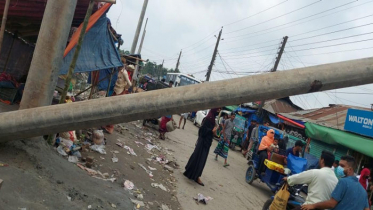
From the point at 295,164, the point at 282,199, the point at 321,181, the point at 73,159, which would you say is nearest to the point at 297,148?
the point at 295,164

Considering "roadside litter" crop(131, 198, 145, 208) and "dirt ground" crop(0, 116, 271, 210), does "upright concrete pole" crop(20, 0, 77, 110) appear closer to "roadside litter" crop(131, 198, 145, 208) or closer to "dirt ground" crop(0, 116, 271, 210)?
"dirt ground" crop(0, 116, 271, 210)

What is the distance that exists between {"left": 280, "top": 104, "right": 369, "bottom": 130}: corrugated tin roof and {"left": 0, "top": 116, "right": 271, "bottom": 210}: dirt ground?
5.70m

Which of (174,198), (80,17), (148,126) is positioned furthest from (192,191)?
(148,126)

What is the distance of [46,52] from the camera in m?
3.98

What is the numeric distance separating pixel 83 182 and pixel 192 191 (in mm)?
2712

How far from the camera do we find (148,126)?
13.2 metres

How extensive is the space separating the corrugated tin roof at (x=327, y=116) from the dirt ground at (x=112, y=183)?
5705mm

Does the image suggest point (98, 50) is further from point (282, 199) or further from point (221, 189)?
point (282, 199)

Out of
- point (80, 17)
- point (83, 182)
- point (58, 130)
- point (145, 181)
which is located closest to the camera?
point (58, 130)

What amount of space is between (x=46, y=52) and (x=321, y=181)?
4.29 metres

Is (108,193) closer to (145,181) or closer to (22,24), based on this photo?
(145,181)

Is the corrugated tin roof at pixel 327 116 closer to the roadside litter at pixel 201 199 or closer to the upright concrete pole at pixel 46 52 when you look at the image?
the roadside litter at pixel 201 199

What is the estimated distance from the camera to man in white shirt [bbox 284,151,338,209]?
417cm

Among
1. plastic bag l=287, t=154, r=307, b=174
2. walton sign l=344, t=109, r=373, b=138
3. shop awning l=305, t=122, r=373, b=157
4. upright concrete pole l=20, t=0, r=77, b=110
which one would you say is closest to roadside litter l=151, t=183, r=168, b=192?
upright concrete pole l=20, t=0, r=77, b=110
